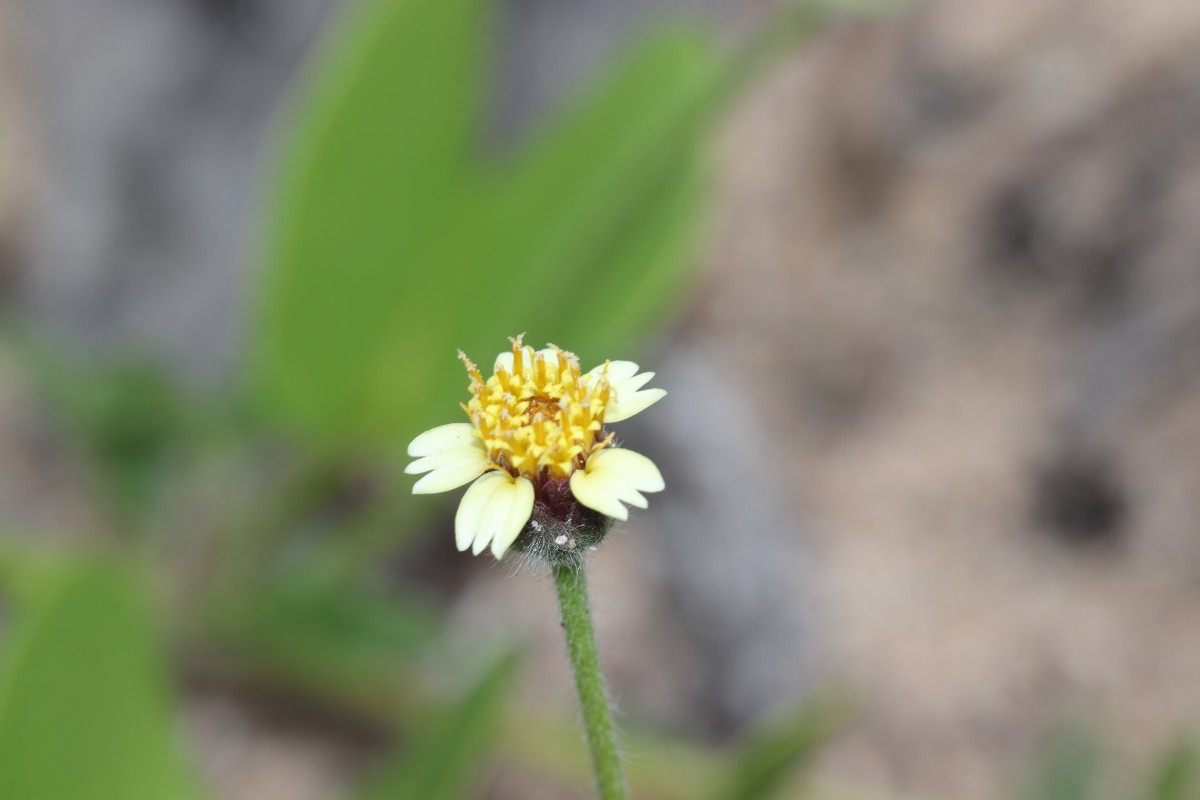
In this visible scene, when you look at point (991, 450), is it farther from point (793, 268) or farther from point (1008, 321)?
point (793, 268)

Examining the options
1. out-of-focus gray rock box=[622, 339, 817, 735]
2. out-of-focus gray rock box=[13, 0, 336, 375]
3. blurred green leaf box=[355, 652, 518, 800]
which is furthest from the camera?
out-of-focus gray rock box=[13, 0, 336, 375]

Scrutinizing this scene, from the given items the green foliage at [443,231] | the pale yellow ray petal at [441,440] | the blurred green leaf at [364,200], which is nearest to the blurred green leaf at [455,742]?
the pale yellow ray petal at [441,440]

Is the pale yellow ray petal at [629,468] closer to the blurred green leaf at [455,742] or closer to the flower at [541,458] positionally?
the flower at [541,458]

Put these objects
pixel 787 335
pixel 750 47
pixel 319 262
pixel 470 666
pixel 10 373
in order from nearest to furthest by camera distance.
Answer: pixel 750 47 < pixel 319 262 < pixel 470 666 < pixel 787 335 < pixel 10 373

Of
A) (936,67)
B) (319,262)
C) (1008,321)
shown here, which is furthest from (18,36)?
(1008,321)

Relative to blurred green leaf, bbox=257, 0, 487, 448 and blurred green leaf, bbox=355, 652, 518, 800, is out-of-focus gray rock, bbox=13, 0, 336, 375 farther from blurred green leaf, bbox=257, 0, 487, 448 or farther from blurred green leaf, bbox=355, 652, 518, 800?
blurred green leaf, bbox=355, 652, 518, 800

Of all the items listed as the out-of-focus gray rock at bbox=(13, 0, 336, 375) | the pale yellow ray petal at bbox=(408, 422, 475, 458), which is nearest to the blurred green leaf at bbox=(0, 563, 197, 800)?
the pale yellow ray petal at bbox=(408, 422, 475, 458)

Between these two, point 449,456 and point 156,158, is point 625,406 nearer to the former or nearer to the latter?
point 449,456
